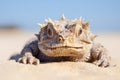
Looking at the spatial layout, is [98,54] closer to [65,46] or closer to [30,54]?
[30,54]

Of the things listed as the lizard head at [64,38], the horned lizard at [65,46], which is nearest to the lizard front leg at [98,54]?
the horned lizard at [65,46]

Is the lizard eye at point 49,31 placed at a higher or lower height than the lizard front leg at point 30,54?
higher

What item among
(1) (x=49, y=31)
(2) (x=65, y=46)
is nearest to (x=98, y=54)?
(1) (x=49, y=31)

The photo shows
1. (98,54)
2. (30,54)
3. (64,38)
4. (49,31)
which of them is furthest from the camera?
(98,54)

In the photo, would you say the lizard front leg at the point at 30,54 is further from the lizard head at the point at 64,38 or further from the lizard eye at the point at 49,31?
the lizard eye at the point at 49,31

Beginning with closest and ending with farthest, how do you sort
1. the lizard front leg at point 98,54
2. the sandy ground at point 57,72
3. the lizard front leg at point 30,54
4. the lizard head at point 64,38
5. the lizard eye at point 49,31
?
the sandy ground at point 57,72 < the lizard head at point 64,38 < the lizard front leg at point 30,54 < the lizard eye at point 49,31 < the lizard front leg at point 98,54

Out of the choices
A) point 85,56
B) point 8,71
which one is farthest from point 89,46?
point 8,71
